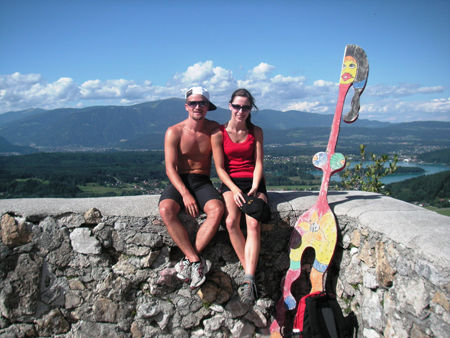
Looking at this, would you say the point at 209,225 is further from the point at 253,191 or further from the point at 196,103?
the point at 196,103

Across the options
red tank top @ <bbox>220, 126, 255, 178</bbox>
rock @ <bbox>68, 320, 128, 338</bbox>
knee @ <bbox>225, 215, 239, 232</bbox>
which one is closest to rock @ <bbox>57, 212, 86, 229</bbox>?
rock @ <bbox>68, 320, 128, 338</bbox>

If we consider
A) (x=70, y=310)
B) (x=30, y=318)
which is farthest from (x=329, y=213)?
(x=30, y=318)

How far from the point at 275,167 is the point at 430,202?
15.6 m

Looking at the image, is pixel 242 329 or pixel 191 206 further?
pixel 242 329

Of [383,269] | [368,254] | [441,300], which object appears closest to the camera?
[441,300]

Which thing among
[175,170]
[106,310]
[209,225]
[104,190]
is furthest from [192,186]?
[104,190]

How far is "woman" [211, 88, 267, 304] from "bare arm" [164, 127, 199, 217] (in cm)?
33

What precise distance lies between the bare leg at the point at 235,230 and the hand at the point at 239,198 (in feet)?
0.15

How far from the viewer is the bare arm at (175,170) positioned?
327 centimetres

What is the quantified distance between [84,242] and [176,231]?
2.85ft

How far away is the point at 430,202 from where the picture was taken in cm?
1379

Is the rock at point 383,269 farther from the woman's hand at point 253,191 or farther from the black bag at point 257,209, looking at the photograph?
the woman's hand at point 253,191

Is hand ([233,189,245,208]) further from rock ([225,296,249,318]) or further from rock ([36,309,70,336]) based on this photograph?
rock ([36,309,70,336])

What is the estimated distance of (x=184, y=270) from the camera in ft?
10.4
